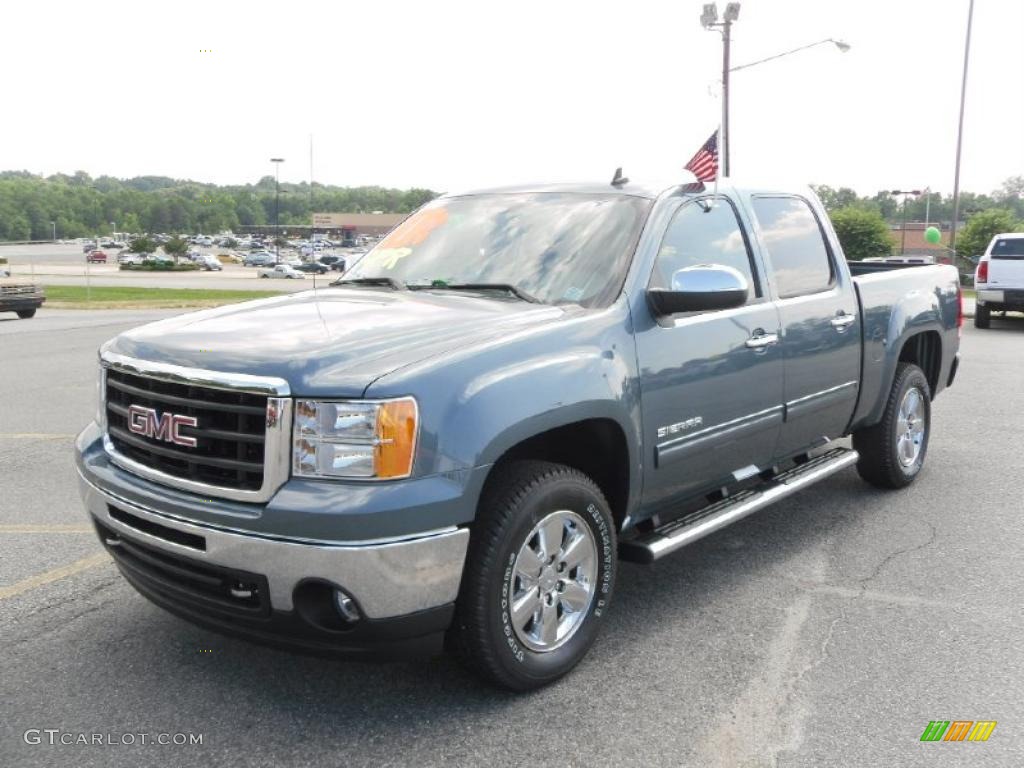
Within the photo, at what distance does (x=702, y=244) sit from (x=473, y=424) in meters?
1.87

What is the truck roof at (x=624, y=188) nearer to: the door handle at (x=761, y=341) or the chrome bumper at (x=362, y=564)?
the door handle at (x=761, y=341)

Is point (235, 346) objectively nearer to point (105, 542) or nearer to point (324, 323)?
point (324, 323)

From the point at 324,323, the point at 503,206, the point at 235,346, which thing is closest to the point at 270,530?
the point at 235,346

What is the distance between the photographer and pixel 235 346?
3211 millimetres

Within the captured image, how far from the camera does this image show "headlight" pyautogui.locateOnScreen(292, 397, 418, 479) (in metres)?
2.90

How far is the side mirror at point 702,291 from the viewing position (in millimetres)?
3744

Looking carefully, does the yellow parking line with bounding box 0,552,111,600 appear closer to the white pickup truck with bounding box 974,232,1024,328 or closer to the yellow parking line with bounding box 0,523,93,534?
the yellow parking line with bounding box 0,523,93,534

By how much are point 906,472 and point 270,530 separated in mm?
4630

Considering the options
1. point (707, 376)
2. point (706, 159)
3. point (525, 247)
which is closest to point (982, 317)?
point (706, 159)

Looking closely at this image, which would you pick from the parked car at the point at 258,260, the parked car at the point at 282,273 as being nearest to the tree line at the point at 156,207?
the parked car at the point at 258,260

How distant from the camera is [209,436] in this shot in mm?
3062

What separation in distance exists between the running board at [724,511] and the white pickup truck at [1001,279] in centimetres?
1479

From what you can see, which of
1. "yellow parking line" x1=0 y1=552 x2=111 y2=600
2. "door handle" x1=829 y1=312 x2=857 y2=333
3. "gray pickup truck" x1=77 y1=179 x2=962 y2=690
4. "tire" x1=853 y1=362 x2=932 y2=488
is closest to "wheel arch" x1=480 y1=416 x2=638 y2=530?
"gray pickup truck" x1=77 y1=179 x2=962 y2=690

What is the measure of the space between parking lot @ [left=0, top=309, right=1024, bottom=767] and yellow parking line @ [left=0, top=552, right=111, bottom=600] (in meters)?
0.01
